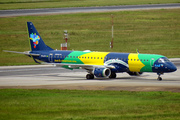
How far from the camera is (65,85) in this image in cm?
4903

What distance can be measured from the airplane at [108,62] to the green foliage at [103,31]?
2807 cm

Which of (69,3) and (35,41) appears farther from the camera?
(69,3)

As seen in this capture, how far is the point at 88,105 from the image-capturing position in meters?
33.9

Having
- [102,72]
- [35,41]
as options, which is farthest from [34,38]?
[102,72]

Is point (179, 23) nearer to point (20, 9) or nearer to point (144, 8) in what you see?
point (144, 8)

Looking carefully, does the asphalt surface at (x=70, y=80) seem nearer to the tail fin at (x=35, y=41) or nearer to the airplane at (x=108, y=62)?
the airplane at (x=108, y=62)

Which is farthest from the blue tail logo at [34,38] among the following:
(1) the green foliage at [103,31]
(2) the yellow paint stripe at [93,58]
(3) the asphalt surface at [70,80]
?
(1) the green foliage at [103,31]

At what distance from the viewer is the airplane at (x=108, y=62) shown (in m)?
53.9

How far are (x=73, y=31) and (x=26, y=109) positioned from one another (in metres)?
85.5

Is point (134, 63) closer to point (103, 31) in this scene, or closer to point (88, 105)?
point (88, 105)

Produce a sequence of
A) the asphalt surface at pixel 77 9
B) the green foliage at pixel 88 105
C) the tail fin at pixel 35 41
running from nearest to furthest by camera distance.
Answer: the green foliage at pixel 88 105
the tail fin at pixel 35 41
the asphalt surface at pixel 77 9

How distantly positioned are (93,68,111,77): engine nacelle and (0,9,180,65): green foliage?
36091 mm

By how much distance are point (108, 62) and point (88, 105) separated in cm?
2384

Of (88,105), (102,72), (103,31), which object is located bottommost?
(102,72)
